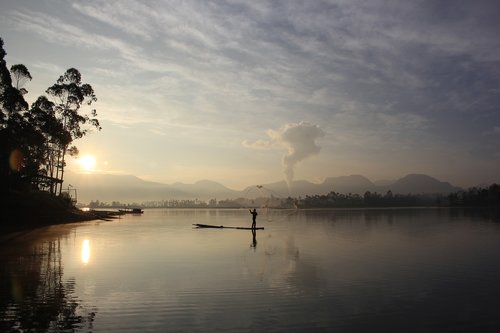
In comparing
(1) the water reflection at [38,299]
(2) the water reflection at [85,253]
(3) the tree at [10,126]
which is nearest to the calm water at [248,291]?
(1) the water reflection at [38,299]

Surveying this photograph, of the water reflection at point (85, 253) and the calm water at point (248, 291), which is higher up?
the water reflection at point (85, 253)

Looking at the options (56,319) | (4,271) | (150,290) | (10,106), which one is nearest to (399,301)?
(150,290)

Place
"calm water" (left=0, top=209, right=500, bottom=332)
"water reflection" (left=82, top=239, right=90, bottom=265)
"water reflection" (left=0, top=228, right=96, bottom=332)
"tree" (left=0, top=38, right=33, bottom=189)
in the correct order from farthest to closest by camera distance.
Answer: "tree" (left=0, top=38, right=33, bottom=189), "water reflection" (left=82, top=239, right=90, bottom=265), "calm water" (left=0, top=209, right=500, bottom=332), "water reflection" (left=0, top=228, right=96, bottom=332)

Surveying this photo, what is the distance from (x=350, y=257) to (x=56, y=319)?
957 inches

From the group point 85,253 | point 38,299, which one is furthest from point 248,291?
point 85,253

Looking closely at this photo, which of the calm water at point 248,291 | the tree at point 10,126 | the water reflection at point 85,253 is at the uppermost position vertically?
the tree at point 10,126

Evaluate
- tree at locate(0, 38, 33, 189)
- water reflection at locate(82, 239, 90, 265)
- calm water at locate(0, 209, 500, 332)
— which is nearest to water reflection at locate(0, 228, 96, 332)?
calm water at locate(0, 209, 500, 332)

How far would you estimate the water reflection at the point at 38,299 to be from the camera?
14.2 metres

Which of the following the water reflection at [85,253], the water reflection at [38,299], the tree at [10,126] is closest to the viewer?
the water reflection at [38,299]

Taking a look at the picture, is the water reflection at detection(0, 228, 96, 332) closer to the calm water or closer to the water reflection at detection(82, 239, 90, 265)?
the calm water

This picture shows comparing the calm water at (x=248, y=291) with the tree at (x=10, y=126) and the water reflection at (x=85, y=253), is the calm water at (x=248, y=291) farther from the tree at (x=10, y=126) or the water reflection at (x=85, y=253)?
the tree at (x=10, y=126)

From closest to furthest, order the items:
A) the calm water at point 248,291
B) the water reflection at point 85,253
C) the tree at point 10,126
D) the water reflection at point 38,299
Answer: the water reflection at point 38,299, the calm water at point 248,291, the water reflection at point 85,253, the tree at point 10,126

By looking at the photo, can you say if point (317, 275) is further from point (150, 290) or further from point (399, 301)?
point (150, 290)

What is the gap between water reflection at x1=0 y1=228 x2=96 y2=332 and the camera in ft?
46.7
